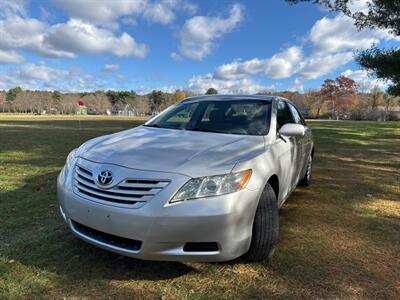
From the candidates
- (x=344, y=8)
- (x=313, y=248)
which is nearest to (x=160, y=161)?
(x=313, y=248)

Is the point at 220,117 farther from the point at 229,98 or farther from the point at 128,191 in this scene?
the point at 128,191

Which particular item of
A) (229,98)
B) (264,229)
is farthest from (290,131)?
(264,229)

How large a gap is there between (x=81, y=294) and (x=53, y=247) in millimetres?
966

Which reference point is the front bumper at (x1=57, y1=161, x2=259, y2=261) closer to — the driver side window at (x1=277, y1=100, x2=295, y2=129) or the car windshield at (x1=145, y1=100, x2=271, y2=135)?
the car windshield at (x1=145, y1=100, x2=271, y2=135)

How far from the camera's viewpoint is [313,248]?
143 inches

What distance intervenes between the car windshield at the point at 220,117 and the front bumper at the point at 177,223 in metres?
1.29

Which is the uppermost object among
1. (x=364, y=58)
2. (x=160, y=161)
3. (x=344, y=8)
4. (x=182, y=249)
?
(x=344, y=8)

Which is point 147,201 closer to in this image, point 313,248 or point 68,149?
point 313,248

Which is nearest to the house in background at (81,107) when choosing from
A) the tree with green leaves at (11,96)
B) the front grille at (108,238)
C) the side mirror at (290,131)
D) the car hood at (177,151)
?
the car hood at (177,151)

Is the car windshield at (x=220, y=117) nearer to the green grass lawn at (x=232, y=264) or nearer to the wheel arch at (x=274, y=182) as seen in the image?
the wheel arch at (x=274, y=182)

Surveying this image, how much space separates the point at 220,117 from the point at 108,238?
1.99m

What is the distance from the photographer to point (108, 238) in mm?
2801

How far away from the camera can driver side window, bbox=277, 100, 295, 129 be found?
4.22 metres

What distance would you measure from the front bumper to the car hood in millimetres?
198
